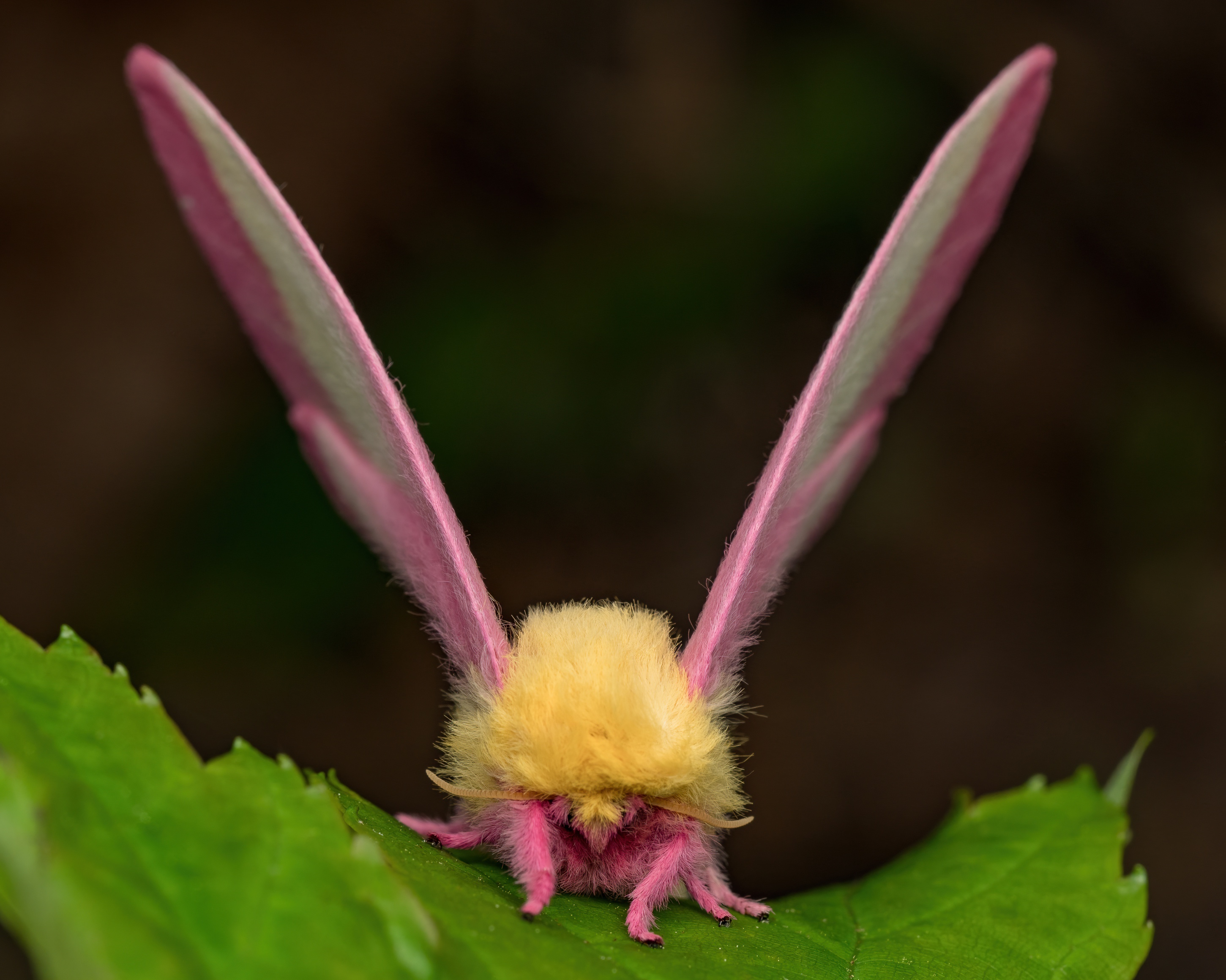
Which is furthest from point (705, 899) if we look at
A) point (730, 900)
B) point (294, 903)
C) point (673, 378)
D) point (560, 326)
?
point (673, 378)

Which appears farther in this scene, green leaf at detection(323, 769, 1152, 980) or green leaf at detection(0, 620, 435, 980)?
green leaf at detection(323, 769, 1152, 980)

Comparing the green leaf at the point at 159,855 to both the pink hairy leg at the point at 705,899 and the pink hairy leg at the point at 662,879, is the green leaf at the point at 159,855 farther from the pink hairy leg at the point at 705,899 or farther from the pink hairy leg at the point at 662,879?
the pink hairy leg at the point at 705,899

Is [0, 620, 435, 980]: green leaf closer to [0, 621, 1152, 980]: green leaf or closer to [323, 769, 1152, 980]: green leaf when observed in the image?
[0, 621, 1152, 980]: green leaf

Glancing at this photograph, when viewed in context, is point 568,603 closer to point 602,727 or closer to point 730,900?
point 602,727

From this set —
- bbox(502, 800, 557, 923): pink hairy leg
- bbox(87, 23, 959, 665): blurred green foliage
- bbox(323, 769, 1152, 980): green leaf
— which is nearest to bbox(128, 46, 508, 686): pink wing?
bbox(502, 800, 557, 923): pink hairy leg

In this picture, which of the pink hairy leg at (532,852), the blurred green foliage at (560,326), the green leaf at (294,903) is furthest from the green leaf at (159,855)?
the blurred green foliage at (560,326)

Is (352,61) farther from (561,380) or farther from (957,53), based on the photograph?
(957,53)

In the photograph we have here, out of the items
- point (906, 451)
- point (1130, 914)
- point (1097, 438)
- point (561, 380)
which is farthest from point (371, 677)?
point (1130, 914)
